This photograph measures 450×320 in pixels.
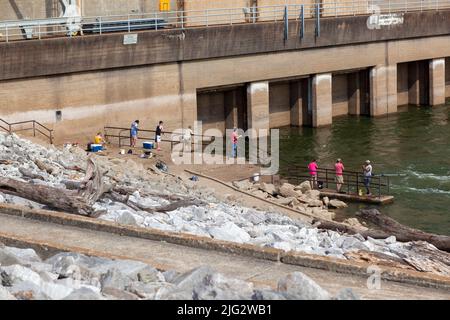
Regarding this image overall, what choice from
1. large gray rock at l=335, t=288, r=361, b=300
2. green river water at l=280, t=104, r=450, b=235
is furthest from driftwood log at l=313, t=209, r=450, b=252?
large gray rock at l=335, t=288, r=361, b=300

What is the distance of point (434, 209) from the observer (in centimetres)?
2988

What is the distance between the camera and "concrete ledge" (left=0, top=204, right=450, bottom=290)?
40.2 ft

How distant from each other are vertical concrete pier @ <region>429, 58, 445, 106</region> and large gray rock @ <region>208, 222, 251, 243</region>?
125ft

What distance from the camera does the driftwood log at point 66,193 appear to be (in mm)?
17719

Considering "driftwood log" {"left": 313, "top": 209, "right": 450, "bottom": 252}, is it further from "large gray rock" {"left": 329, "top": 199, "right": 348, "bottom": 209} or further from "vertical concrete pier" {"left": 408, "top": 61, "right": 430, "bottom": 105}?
"vertical concrete pier" {"left": 408, "top": 61, "right": 430, "bottom": 105}

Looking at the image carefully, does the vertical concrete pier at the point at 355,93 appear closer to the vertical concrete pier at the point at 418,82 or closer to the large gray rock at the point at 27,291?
the vertical concrete pier at the point at 418,82

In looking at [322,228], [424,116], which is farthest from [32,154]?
[424,116]

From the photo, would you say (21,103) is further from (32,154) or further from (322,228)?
(322,228)

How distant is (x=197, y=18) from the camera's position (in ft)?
148

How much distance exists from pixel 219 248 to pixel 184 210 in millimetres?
7302

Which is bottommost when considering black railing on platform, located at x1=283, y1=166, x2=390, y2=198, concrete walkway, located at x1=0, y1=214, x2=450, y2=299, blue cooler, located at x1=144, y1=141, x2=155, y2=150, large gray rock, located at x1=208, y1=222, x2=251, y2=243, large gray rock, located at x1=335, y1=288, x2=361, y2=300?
black railing on platform, located at x1=283, y1=166, x2=390, y2=198

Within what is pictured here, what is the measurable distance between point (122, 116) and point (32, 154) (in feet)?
34.8

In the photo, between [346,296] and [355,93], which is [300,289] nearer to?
[346,296]

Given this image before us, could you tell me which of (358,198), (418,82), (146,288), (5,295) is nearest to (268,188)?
(358,198)
